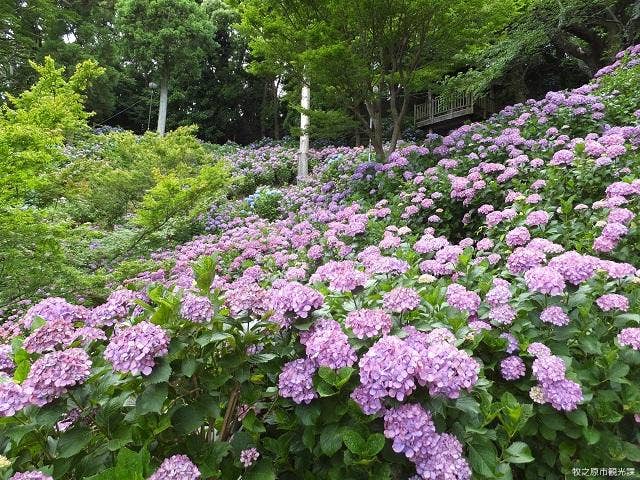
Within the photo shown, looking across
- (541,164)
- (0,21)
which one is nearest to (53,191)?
(541,164)

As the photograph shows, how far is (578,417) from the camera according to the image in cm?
139

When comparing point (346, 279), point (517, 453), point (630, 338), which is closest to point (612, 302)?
point (630, 338)

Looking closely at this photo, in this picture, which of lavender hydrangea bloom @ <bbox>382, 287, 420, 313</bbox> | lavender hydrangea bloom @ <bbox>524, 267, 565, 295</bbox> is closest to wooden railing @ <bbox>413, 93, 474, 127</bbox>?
lavender hydrangea bloom @ <bbox>524, 267, 565, 295</bbox>

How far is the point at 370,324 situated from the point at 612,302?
1.06 metres

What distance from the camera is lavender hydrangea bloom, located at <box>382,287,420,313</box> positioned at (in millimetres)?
1477

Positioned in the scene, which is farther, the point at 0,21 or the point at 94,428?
the point at 0,21

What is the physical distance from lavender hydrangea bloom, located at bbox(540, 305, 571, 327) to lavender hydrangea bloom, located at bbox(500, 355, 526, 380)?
0.63 feet

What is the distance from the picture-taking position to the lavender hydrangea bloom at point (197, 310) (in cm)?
122

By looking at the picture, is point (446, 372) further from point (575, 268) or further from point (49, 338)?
point (49, 338)

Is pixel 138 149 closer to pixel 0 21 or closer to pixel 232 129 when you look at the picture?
pixel 0 21

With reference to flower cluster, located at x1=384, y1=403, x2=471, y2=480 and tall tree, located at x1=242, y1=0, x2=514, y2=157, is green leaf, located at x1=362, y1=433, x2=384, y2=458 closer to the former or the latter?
flower cluster, located at x1=384, y1=403, x2=471, y2=480

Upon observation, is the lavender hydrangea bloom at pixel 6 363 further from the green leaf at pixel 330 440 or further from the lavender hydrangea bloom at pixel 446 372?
the lavender hydrangea bloom at pixel 446 372

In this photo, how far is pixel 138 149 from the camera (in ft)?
27.1

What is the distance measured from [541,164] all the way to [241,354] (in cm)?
381
